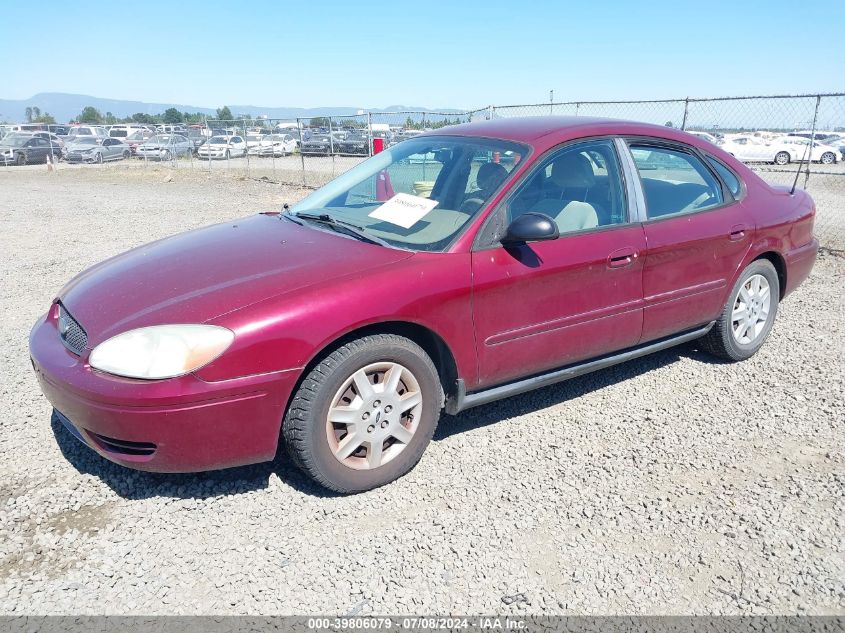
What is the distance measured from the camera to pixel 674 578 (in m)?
2.49

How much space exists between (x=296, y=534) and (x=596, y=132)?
2.75 m

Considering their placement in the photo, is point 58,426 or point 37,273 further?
point 37,273

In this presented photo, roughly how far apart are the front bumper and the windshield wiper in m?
0.89

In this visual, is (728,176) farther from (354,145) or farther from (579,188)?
(354,145)

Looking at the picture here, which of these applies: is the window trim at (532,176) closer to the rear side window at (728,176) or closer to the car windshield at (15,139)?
the rear side window at (728,176)

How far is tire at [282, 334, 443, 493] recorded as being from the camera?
2.74m

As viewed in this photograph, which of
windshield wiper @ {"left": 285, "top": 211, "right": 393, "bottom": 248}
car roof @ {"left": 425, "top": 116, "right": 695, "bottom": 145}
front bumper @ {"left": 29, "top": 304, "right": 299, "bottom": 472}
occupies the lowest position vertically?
front bumper @ {"left": 29, "top": 304, "right": 299, "bottom": 472}

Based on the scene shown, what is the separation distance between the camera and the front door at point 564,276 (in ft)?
10.5

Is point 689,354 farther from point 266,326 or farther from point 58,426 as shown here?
point 58,426

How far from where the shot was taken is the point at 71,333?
292cm

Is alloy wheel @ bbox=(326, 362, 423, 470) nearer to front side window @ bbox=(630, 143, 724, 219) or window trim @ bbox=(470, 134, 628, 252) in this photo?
window trim @ bbox=(470, 134, 628, 252)

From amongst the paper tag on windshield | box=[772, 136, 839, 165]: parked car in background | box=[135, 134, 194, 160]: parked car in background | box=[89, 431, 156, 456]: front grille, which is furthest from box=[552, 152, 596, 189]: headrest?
box=[135, 134, 194, 160]: parked car in background

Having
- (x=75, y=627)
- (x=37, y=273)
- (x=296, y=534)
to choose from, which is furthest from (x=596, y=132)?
(x=37, y=273)

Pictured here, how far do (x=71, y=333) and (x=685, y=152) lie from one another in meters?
3.81
